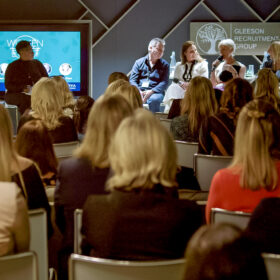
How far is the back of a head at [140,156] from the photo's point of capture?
195cm

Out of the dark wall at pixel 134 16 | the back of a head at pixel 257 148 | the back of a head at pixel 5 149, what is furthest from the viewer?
the dark wall at pixel 134 16

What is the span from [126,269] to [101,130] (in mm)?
992

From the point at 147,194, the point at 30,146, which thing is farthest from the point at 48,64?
the point at 147,194

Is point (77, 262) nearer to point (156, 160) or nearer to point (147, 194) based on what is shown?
point (147, 194)

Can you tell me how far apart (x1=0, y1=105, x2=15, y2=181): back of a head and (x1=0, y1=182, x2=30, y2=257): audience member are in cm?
35

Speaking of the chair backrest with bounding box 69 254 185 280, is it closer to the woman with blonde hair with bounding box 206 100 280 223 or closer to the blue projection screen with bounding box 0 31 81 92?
the woman with blonde hair with bounding box 206 100 280 223

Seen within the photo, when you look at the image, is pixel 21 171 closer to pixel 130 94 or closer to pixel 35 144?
pixel 35 144

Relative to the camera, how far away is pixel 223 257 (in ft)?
3.45

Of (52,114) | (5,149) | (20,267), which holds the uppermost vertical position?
(52,114)

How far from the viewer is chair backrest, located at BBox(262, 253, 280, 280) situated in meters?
1.65

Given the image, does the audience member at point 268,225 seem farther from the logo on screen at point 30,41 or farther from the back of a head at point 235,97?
the logo on screen at point 30,41

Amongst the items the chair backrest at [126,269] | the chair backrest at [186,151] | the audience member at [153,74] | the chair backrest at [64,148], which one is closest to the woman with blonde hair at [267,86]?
the chair backrest at [186,151]

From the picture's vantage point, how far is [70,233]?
259 cm

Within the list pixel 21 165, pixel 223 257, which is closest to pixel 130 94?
pixel 21 165
